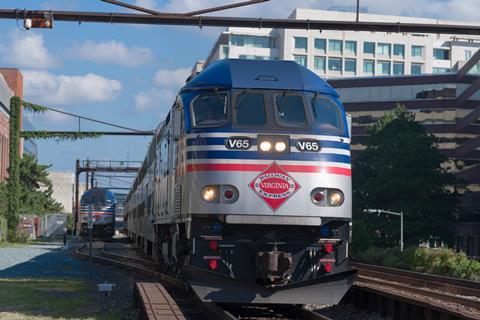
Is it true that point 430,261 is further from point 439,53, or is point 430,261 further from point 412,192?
point 439,53

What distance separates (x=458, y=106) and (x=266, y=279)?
86.7 m

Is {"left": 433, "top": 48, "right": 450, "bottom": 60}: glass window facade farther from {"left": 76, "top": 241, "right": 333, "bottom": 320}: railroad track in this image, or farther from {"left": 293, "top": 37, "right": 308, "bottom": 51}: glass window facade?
{"left": 76, "top": 241, "right": 333, "bottom": 320}: railroad track

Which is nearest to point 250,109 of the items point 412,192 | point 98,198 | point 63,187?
point 98,198

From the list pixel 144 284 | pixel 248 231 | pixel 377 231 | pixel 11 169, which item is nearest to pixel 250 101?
pixel 248 231

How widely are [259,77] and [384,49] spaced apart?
11210 centimetres

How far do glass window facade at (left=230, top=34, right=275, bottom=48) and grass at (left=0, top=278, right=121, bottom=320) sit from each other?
3944 inches

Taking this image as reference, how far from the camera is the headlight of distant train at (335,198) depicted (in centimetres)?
1334

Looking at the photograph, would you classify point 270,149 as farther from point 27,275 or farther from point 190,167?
point 27,275

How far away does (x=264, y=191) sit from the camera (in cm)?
1309

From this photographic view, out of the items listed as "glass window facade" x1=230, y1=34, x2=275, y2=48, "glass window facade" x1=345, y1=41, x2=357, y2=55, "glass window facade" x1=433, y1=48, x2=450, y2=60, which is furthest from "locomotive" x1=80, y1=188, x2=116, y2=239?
"glass window facade" x1=433, y1=48, x2=450, y2=60

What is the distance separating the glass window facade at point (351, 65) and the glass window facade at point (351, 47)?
1.16 meters

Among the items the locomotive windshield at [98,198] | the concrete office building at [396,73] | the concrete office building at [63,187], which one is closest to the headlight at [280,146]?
the locomotive windshield at [98,198]

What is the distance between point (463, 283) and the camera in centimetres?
2203

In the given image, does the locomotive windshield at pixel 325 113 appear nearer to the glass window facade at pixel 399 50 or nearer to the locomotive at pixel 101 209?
the locomotive at pixel 101 209
